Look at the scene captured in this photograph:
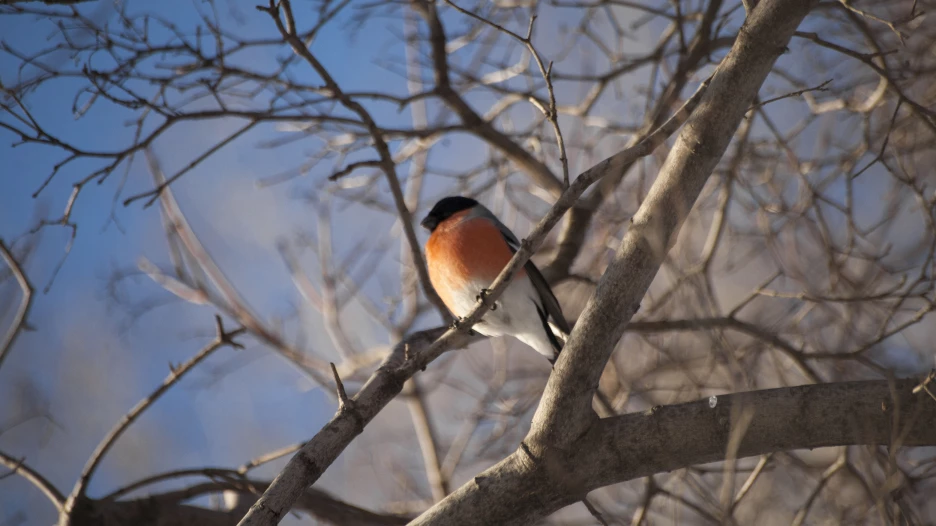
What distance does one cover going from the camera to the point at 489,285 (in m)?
3.20

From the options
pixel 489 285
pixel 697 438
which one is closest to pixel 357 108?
pixel 489 285

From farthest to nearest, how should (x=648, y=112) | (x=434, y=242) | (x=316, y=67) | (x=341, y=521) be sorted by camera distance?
1. (x=648, y=112)
2. (x=434, y=242)
3. (x=341, y=521)
4. (x=316, y=67)

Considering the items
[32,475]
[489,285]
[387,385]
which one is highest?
[489,285]

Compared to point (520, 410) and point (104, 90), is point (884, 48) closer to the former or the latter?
point (520, 410)

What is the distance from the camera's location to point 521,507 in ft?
6.88

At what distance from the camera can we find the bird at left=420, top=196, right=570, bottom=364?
10.5ft

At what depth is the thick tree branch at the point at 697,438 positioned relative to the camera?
2.09m

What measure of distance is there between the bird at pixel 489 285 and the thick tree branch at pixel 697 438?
1.07m

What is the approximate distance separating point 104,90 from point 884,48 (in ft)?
11.1

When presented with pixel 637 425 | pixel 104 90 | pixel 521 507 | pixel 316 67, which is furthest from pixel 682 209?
pixel 104 90

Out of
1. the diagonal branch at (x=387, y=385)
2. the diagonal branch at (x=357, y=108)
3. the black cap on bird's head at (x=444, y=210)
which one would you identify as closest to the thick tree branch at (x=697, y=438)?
the diagonal branch at (x=387, y=385)

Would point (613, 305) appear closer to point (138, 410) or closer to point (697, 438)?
point (697, 438)

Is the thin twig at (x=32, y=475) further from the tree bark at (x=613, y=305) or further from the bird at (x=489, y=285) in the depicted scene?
the bird at (x=489, y=285)

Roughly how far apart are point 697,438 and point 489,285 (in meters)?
1.26
